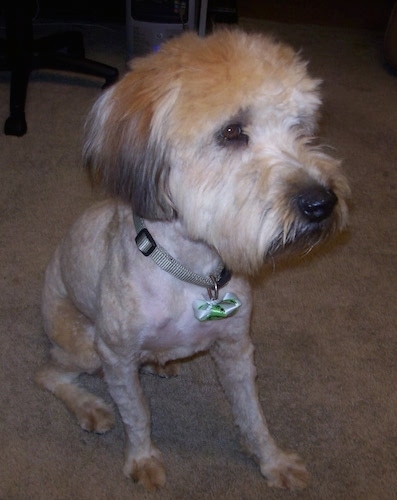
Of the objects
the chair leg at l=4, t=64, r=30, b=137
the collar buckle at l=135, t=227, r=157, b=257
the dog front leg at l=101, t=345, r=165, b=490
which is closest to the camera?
the collar buckle at l=135, t=227, r=157, b=257

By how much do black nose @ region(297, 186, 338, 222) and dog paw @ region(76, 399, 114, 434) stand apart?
903 mm

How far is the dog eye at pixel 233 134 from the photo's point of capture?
114 cm

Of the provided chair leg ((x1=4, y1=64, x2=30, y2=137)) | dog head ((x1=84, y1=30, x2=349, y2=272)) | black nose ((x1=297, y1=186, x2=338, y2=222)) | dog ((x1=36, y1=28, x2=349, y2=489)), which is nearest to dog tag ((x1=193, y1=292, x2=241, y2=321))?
dog ((x1=36, y1=28, x2=349, y2=489))

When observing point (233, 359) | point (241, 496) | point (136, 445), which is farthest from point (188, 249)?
point (241, 496)

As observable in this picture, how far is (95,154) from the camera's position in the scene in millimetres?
1267

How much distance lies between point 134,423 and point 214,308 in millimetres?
413

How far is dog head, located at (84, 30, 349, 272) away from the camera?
1.12 meters

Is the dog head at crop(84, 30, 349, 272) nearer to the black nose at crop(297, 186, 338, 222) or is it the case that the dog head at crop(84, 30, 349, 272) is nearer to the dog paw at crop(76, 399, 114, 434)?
the black nose at crop(297, 186, 338, 222)

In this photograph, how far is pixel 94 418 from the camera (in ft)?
5.64

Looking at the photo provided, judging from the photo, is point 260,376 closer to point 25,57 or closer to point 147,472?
point 147,472

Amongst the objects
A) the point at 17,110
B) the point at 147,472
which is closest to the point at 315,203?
the point at 147,472

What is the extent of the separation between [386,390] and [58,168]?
157 centimetres

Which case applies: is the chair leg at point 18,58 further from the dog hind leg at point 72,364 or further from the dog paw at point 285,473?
the dog paw at point 285,473

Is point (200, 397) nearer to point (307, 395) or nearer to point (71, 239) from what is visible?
point (307, 395)
